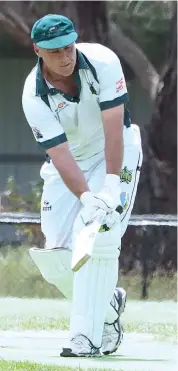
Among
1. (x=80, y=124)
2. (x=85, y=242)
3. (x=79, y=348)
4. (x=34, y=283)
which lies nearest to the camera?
(x=85, y=242)

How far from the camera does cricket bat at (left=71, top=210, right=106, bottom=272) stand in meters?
5.42

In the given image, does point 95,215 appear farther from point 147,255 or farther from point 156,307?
point 147,255

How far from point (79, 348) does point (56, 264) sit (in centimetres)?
49

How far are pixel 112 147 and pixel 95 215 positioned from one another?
0.32m

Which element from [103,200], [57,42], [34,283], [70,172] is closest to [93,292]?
[103,200]

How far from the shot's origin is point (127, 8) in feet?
37.9

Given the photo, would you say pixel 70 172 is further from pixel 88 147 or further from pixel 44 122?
pixel 88 147

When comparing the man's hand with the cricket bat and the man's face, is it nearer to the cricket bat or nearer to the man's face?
the cricket bat

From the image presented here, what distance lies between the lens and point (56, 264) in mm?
5914

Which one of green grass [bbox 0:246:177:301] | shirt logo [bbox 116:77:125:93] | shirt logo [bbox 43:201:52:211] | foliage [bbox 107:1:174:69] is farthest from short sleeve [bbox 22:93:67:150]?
foliage [bbox 107:1:174:69]

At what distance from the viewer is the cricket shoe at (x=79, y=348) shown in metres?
5.58

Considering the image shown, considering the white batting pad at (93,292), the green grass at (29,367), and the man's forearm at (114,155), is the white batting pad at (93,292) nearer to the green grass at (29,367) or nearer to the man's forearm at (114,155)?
the man's forearm at (114,155)

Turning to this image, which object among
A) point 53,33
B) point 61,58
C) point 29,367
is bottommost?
point 29,367

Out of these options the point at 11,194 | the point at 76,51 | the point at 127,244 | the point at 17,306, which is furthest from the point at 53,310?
the point at 76,51
